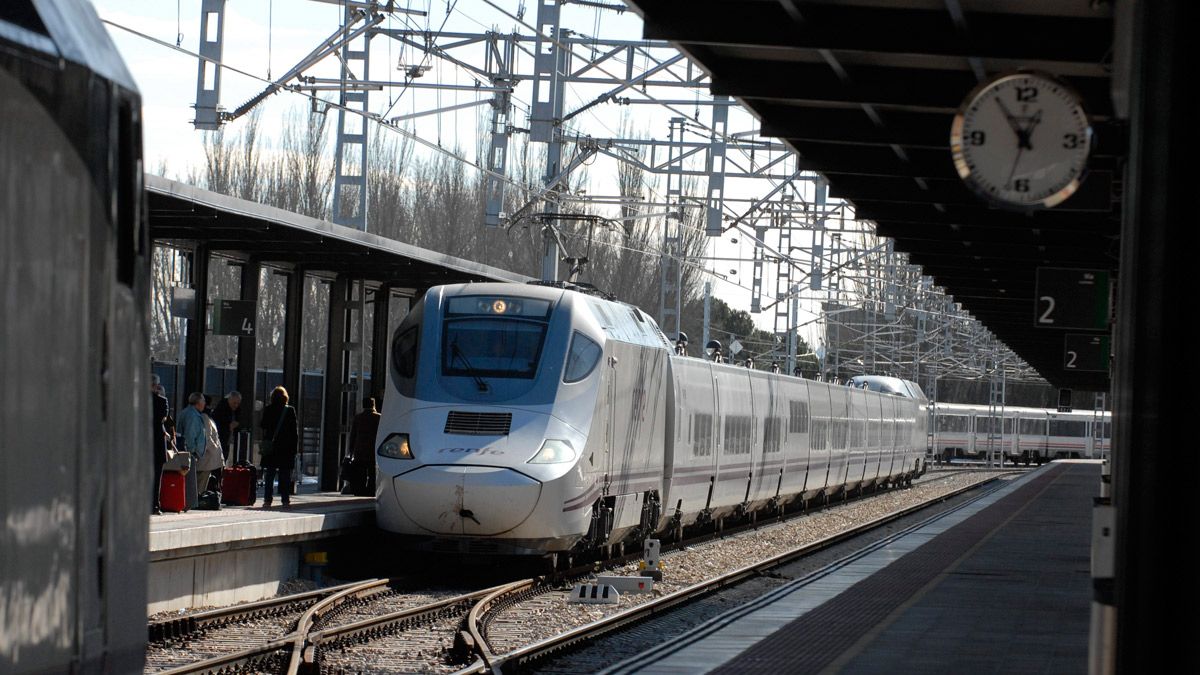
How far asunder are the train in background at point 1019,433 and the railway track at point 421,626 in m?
65.8

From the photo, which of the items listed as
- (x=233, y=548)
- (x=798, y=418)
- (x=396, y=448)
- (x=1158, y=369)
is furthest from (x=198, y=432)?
(x=798, y=418)

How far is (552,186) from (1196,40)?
21.0 metres

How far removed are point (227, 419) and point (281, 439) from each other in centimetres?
86

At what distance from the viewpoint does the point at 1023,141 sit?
309 inches

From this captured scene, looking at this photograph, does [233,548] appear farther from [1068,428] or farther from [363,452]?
[1068,428]

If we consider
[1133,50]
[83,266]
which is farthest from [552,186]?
[83,266]

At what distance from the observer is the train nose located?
15.9m

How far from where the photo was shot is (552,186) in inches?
1065

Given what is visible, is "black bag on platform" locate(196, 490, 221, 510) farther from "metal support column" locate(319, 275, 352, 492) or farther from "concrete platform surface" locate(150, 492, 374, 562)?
"metal support column" locate(319, 275, 352, 492)

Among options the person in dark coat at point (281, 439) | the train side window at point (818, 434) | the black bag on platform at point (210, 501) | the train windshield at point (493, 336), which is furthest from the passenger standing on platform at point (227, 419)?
the train side window at point (818, 434)

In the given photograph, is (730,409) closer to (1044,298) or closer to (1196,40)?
(1044,298)

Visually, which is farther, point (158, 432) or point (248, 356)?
point (248, 356)

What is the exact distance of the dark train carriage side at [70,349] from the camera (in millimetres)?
4180

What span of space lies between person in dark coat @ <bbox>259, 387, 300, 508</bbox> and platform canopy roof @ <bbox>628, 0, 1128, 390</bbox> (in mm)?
6484
